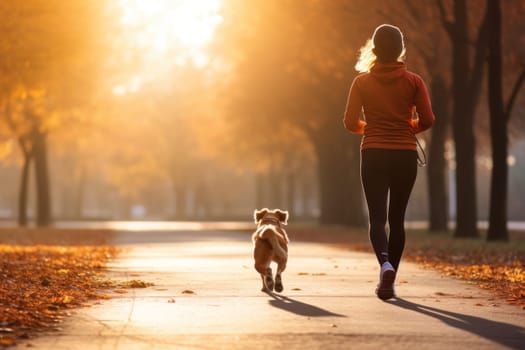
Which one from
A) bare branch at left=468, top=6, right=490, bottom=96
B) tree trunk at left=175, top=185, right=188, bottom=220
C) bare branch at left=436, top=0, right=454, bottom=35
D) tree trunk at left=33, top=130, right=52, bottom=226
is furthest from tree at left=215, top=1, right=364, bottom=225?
tree trunk at left=175, top=185, right=188, bottom=220

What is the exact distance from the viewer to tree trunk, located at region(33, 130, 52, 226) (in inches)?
1635

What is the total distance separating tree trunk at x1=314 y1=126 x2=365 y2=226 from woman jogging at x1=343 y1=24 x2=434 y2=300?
30.0 meters

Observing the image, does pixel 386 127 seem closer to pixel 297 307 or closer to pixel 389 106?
pixel 389 106

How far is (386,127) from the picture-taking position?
361 inches

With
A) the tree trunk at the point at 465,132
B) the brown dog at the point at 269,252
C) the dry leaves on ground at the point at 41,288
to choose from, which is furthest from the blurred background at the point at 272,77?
the brown dog at the point at 269,252

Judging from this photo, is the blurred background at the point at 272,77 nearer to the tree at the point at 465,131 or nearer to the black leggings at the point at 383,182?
the tree at the point at 465,131

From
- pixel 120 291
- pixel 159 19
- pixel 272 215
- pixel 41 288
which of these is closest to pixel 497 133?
pixel 159 19

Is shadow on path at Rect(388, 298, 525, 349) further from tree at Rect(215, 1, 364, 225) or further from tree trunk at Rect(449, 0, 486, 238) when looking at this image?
tree at Rect(215, 1, 364, 225)

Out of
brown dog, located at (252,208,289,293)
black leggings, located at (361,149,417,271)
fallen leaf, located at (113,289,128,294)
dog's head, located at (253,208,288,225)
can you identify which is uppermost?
black leggings, located at (361,149,417,271)

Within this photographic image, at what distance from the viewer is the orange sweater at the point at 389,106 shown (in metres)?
9.18

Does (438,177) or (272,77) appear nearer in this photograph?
(438,177)

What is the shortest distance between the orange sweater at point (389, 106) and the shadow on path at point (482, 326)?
1.38m

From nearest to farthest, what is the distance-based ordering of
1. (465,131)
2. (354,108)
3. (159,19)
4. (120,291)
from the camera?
(354,108)
(120,291)
(465,131)
(159,19)

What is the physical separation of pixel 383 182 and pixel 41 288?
3.69m
